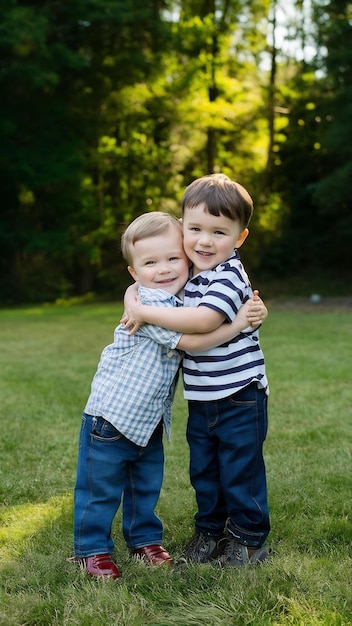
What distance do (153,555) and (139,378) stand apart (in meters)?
0.66

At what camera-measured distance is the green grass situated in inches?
87.2

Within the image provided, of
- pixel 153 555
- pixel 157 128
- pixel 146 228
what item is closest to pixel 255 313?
pixel 146 228

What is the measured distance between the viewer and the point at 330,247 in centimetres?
2222

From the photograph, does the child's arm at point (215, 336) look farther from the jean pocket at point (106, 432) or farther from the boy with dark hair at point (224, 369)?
the jean pocket at point (106, 432)

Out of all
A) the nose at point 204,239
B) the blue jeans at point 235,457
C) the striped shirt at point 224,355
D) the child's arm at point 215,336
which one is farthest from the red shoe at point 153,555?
the nose at point 204,239

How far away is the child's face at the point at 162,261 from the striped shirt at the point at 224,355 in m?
0.06

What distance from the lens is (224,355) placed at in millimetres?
2598

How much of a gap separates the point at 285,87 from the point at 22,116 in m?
8.69

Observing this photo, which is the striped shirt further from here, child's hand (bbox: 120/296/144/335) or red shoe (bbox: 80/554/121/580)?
red shoe (bbox: 80/554/121/580)

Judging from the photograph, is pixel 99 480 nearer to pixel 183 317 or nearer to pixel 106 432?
pixel 106 432

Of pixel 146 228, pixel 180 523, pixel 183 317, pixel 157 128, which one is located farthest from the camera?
pixel 157 128

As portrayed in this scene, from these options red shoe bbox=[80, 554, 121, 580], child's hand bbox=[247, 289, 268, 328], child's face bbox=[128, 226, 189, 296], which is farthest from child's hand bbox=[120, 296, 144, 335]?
red shoe bbox=[80, 554, 121, 580]

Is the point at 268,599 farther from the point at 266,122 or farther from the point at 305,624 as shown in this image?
the point at 266,122

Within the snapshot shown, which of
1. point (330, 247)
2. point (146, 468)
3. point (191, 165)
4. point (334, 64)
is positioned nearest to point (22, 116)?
point (191, 165)
